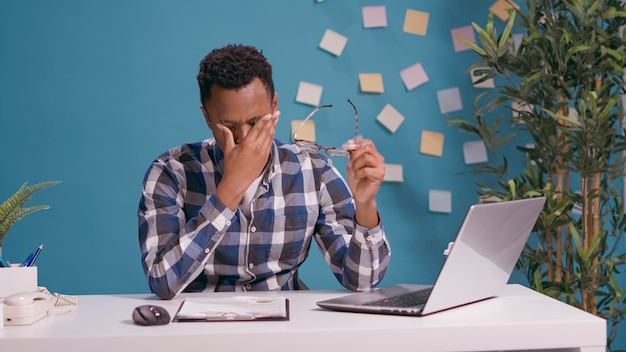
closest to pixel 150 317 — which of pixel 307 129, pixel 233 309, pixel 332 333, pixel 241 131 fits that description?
pixel 233 309

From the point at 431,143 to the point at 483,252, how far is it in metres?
1.61

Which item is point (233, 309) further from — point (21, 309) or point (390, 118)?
point (390, 118)

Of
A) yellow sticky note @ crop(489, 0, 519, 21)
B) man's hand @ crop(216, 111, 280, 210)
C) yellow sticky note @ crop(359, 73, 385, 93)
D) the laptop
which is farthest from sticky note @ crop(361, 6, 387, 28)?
the laptop

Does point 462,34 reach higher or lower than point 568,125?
higher

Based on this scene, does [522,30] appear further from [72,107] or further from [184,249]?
[184,249]

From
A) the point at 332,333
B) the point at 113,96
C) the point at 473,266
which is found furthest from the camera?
the point at 113,96

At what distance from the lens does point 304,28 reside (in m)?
2.88

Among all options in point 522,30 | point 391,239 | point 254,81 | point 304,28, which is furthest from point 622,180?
point 254,81

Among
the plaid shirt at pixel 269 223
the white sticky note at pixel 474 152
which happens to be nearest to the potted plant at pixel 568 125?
the white sticky note at pixel 474 152

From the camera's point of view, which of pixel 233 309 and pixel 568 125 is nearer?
pixel 233 309

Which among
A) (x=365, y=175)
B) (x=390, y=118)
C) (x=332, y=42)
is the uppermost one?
(x=332, y=42)

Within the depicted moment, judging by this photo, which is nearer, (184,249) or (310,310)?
(310,310)

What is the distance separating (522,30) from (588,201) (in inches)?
28.3

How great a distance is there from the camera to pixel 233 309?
1343 mm
